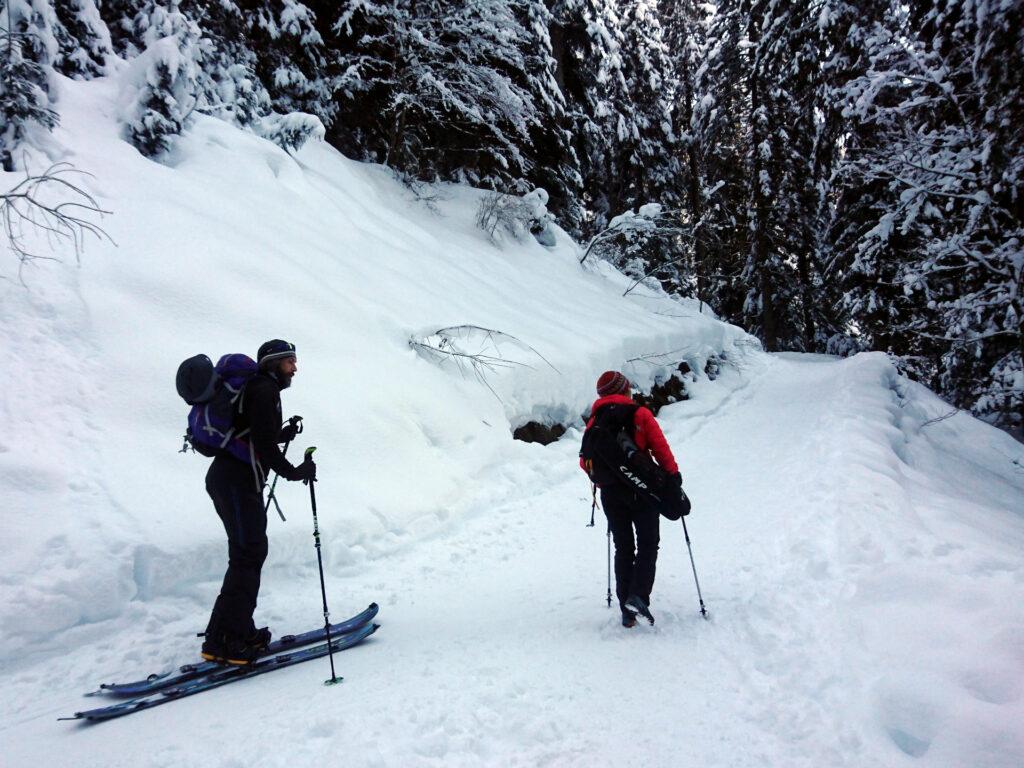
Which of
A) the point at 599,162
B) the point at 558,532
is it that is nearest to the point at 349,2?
the point at 599,162

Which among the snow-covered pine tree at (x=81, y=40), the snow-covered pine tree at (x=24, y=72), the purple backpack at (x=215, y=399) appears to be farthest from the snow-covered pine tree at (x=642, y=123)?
the purple backpack at (x=215, y=399)

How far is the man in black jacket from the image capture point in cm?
407

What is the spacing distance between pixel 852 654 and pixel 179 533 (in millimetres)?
5153

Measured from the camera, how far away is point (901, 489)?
673 cm

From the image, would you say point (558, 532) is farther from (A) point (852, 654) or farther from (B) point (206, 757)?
(B) point (206, 757)

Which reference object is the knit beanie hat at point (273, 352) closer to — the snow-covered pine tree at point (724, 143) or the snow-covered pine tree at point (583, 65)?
the snow-covered pine tree at point (583, 65)

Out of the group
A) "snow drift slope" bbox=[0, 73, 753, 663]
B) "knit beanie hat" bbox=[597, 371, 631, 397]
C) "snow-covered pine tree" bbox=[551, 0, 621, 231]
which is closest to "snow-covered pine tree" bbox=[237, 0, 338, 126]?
"snow drift slope" bbox=[0, 73, 753, 663]

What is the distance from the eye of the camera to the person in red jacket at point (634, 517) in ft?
14.5

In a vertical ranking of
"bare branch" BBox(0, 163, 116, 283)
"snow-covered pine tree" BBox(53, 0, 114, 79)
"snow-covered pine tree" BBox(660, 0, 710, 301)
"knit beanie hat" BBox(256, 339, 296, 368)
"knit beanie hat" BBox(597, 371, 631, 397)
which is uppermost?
"snow-covered pine tree" BBox(660, 0, 710, 301)

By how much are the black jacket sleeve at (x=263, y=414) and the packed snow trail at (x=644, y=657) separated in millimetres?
1545

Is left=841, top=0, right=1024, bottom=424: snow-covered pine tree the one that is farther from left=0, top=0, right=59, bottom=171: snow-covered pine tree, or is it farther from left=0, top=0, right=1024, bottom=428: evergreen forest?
left=0, top=0, right=59, bottom=171: snow-covered pine tree

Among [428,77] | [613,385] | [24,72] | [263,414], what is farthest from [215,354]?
[428,77]

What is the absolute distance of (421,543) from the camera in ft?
21.6

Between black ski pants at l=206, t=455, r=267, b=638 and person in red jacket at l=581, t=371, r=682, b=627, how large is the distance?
8.18ft
